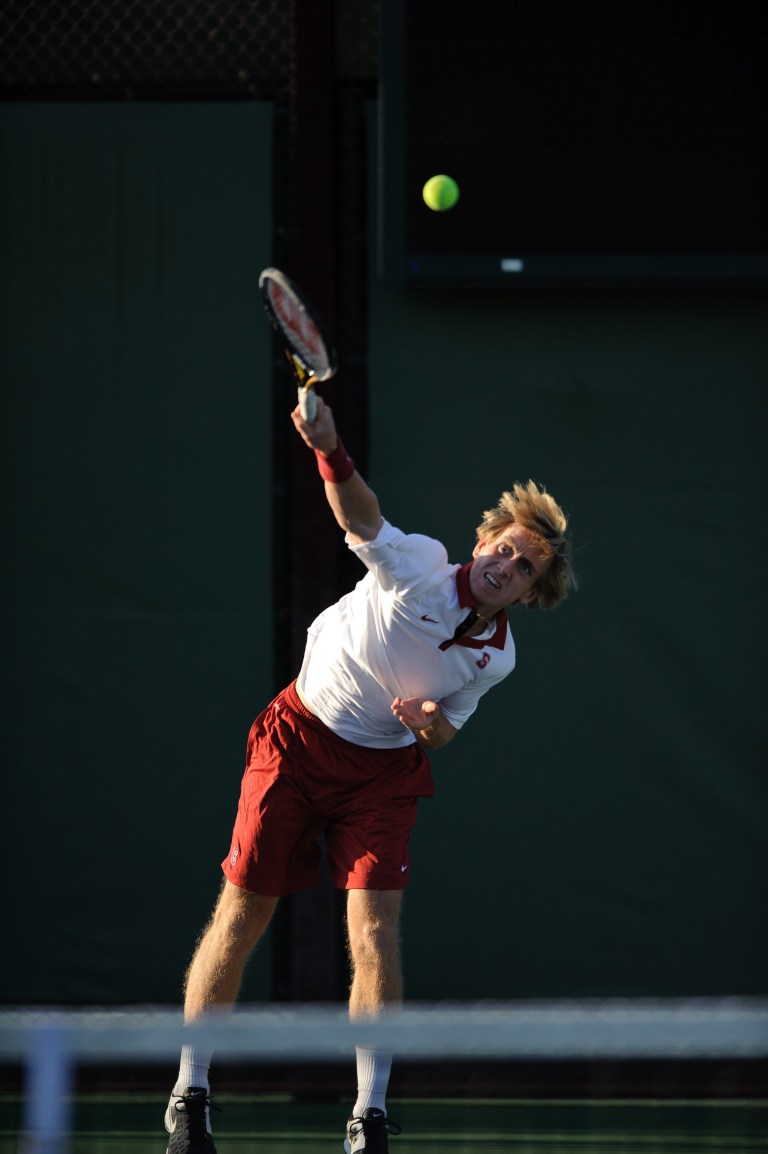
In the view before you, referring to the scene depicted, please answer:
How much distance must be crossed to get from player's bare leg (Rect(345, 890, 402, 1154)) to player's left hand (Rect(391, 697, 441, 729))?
41 centimetres

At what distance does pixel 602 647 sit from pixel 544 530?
1.60 m

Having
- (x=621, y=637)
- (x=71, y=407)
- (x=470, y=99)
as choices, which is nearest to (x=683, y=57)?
(x=470, y=99)

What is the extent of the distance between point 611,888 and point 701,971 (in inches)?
16.0

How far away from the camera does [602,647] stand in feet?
16.9

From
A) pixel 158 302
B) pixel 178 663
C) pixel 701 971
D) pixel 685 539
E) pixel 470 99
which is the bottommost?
pixel 701 971

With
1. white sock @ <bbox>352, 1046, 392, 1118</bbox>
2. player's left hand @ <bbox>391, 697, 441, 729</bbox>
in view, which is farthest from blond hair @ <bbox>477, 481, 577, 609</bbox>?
white sock @ <bbox>352, 1046, 392, 1118</bbox>

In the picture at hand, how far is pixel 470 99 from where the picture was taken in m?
4.85

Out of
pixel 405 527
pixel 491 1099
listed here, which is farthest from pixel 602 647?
pixel 491 1099

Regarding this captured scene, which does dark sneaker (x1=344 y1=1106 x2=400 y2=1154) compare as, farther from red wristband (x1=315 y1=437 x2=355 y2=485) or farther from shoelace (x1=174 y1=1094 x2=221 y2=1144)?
red wristband (x1=315 y1=437 x2=355 y2=485)

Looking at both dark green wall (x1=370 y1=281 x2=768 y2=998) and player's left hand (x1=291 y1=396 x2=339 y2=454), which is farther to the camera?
dark green wall (x1=370 y1=281 x2=768 y2=998)

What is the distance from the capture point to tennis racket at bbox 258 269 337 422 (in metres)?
3.37

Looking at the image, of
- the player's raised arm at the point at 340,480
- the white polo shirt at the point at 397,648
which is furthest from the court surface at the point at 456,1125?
the player's raised arm at the point at 340,480

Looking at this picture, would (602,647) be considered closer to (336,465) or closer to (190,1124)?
(336,465)

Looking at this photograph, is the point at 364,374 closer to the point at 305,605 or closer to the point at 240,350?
the point at 240,350
